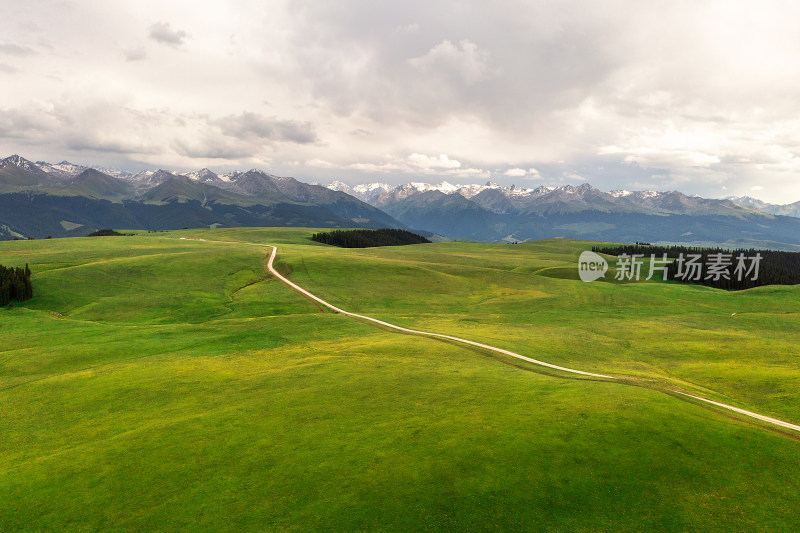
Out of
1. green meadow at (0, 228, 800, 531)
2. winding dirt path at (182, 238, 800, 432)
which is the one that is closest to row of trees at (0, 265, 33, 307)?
green meadow at (0, 228, 800, 531)

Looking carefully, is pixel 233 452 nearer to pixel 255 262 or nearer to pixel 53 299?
pixel 53 299

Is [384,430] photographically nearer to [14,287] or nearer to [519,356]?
[519,356]

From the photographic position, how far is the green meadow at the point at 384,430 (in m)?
13.3

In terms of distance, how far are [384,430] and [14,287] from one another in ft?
259

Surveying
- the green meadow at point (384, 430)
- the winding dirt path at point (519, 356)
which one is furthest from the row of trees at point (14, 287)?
the winding dirt path at point (519, 356)

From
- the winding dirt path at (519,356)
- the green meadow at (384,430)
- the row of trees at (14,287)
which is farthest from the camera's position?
the row of trees at (14,287)

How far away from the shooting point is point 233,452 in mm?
17391

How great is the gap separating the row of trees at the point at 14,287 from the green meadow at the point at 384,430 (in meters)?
12.6

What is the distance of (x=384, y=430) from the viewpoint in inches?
744

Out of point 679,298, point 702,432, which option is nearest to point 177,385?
point 702,432

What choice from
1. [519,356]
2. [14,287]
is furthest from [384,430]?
[14,287]

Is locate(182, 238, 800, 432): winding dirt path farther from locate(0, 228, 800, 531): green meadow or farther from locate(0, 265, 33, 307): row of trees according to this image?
locate(0, 265, 33, 307): row of trees

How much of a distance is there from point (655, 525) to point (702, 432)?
8054 mm

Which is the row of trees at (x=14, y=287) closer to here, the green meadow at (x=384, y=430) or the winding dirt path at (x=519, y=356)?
the green meadow at (x=384, y=430)
